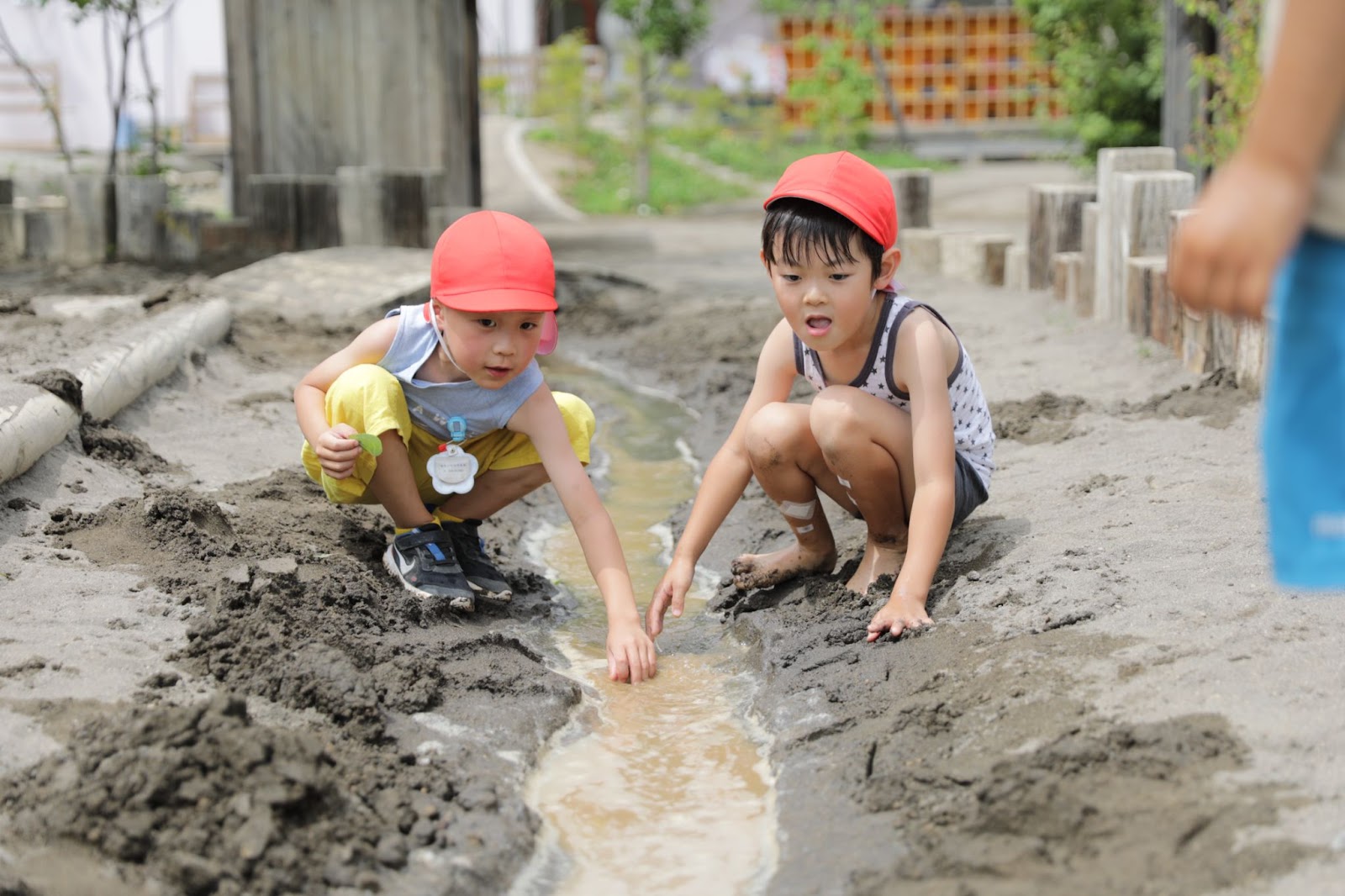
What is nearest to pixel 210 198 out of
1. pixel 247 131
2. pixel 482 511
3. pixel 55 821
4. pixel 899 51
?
pixel 247 131

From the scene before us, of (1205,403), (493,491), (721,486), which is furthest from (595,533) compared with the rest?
(1205,403)

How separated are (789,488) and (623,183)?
46.0ft

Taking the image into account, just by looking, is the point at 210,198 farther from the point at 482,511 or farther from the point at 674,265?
the point at 482,511

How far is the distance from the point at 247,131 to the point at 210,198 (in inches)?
268

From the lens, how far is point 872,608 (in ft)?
11.2

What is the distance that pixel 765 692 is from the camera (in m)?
3.24

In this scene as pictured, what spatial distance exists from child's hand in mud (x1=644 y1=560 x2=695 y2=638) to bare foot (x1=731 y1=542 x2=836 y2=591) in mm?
452

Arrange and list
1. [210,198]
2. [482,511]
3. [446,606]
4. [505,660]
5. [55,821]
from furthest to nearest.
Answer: [210,198] < [482,511] < [446,606] < [505,660] < [55,821]

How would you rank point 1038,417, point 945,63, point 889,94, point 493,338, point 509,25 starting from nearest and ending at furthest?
point 493,338 < point 1038,417 < point 889,94 < point 945,63 < point 509,25

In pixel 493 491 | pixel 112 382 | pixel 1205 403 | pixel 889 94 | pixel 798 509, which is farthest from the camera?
pixel 889 94

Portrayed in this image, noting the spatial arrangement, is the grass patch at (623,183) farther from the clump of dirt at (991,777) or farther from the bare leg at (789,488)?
the clump of dirt at (991,777)

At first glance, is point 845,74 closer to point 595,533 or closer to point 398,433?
point 398,433

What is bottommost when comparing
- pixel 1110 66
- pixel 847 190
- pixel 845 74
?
pixel 847 190

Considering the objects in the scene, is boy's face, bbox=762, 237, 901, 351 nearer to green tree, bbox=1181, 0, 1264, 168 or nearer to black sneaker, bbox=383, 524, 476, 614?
black sneaker, bbox=383, 524, 476, 614
